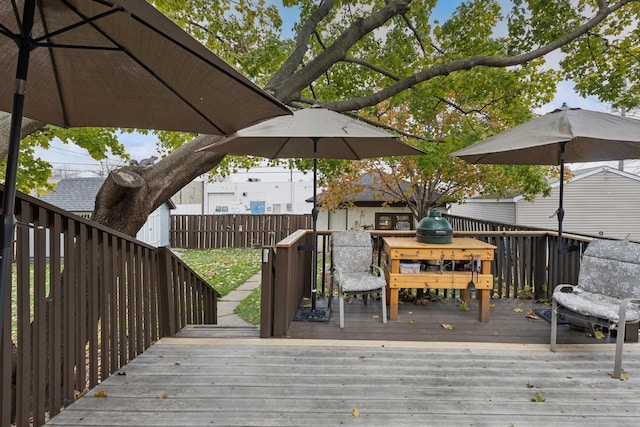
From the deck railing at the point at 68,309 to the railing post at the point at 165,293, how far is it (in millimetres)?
11

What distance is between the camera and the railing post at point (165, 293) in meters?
3.30

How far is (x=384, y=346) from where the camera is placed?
124 inches

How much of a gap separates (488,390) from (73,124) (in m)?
3.64

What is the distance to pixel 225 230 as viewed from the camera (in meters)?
14.9

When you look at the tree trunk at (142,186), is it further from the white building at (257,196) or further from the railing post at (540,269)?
the white building at (257,196)

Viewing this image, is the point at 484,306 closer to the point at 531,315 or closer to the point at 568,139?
the point at 531,315

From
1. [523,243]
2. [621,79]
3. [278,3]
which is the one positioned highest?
[278,3]

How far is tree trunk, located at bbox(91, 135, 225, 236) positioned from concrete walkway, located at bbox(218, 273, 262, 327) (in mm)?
2231

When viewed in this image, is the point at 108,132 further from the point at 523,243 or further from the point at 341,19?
the point at 523,243

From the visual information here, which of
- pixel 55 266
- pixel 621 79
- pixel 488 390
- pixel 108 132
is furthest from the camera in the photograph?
pixel 108 132

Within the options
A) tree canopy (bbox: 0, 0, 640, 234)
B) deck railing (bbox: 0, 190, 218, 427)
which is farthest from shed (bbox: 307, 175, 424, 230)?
deck railing (bbox: 0, 190, 218, 427)

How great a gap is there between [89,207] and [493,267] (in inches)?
600

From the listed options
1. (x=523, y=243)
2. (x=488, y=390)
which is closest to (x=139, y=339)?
(x=488, y=390)

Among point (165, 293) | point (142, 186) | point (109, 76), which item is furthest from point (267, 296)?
point (109, 76)
